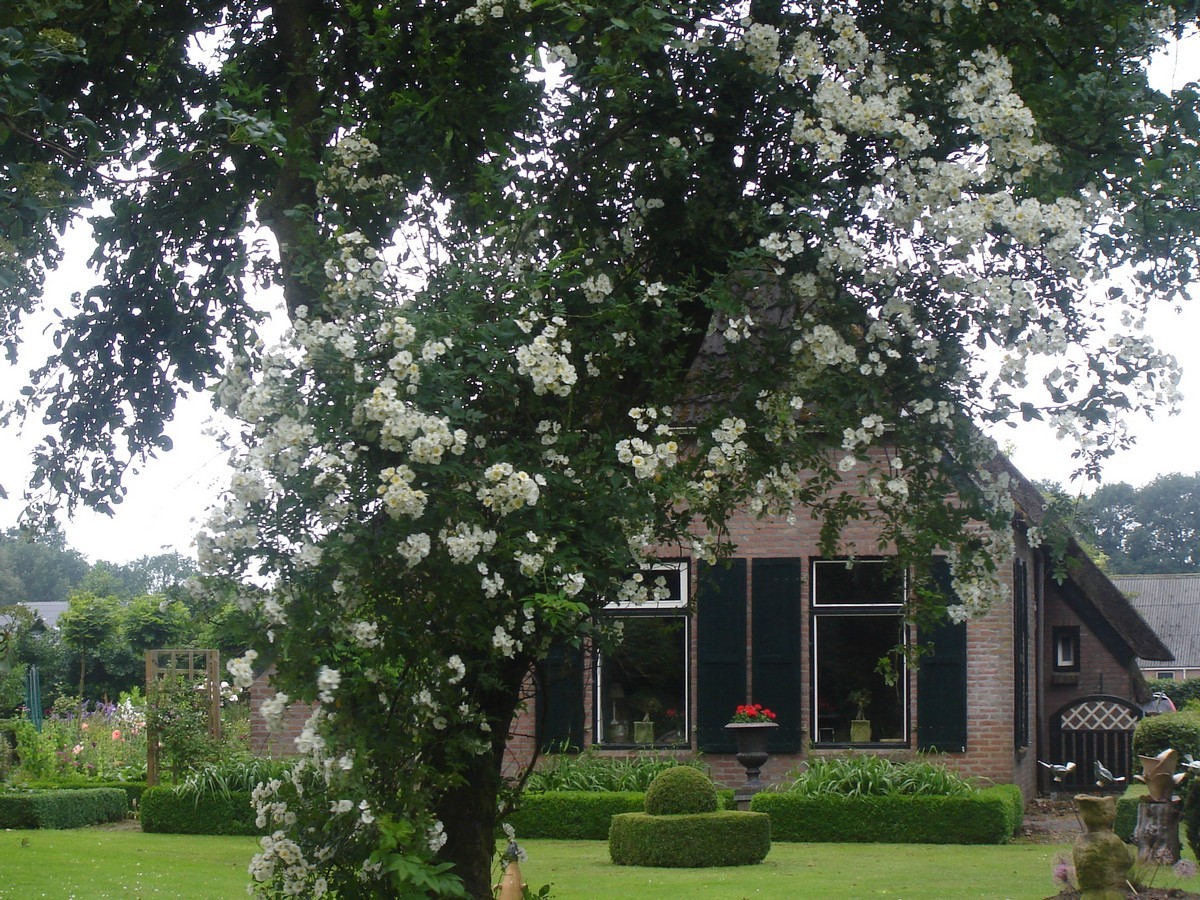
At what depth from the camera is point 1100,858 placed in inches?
274

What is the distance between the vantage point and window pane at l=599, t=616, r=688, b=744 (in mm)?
13352

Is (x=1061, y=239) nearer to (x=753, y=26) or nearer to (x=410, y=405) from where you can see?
(x=753, y=26)

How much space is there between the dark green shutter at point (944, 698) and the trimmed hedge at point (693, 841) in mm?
3305

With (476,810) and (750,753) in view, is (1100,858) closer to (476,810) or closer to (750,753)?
(476,810)

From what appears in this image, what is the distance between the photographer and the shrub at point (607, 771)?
12750mm

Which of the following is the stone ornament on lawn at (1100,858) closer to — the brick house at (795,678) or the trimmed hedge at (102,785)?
the brick house at (795,678)

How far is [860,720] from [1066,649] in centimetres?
889

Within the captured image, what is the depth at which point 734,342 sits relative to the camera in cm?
539

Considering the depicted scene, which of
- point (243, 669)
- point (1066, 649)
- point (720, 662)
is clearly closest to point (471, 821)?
point (243, 669)

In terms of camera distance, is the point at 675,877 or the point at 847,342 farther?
the point at 675,877

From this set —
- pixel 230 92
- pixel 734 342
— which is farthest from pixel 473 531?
pixel 230 92

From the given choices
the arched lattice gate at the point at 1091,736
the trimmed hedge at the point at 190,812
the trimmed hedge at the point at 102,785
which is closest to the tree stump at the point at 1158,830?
the trimmed hedge at the point at 190,812

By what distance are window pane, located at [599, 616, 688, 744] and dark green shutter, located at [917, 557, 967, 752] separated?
2309 mm

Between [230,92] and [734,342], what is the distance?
87.3 inches
